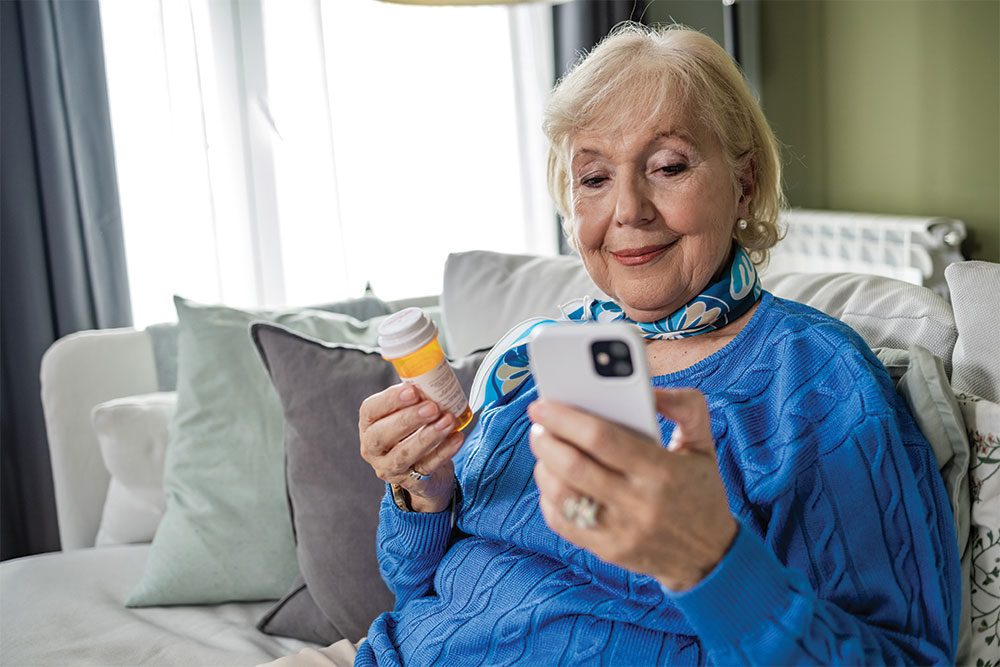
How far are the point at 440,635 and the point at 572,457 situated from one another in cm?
56

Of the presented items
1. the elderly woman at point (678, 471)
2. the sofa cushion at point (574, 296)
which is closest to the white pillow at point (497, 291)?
the sofa cushion at point (574, 296)

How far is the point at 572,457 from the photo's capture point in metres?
0.63

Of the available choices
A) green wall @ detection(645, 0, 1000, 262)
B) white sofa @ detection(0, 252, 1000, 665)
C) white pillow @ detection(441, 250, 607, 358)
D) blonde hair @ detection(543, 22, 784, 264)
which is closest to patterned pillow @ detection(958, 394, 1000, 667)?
white sofa @ detection(0, 252, 1000, 665)

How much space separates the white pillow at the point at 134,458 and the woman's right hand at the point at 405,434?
867 millimetres

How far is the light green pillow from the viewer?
1.55 meters

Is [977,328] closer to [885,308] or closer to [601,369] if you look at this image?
[885,308]

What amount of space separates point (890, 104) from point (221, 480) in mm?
2233

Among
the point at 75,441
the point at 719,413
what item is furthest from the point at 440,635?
the point at 75,441

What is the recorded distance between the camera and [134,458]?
1743mm

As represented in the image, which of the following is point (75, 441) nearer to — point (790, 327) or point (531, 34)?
point (790, 327)

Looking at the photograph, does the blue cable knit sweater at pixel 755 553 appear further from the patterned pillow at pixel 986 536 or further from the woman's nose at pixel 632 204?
the woman's nose at pixel 632 204

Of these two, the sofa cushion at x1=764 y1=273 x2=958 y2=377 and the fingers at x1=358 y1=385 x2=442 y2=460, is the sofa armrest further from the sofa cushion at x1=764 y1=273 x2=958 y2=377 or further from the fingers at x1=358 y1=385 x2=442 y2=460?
the sofa cushion at x1=764 y1=273 x2=958 y2=377

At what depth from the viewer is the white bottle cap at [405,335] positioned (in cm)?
86

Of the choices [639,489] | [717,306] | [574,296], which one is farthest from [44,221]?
[639,489]
